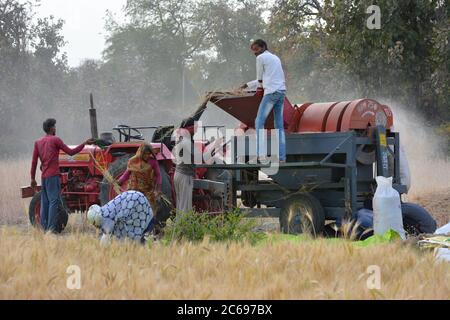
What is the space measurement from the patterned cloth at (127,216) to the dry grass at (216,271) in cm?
48

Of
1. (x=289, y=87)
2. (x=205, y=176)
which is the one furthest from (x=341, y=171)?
(x=289, y=87)

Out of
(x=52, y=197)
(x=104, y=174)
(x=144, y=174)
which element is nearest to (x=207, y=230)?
(x=144, y=174)

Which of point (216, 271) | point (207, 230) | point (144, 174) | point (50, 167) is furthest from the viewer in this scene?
point (50, 167)

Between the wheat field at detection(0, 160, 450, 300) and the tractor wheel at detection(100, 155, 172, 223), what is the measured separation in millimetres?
3102

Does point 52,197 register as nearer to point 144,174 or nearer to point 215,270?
point 144,174

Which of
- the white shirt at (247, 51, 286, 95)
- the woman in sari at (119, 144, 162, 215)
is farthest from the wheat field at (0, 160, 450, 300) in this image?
the white shirt at (247, 51, 286, 95)

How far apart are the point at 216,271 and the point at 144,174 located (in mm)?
3902

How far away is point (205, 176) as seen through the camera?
13.3m

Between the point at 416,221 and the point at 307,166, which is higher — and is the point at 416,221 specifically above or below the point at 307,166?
below

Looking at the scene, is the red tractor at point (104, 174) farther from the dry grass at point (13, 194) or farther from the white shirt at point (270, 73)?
the white shirt at point (270, 73)

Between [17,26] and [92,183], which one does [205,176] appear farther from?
[17,26]

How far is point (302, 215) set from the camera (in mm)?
11555

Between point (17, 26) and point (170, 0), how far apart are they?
20.0m

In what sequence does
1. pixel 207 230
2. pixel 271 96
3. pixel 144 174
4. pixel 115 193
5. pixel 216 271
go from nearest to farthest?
1. pixel 216 271
2. pixel 207 230
3. pixel 144 174
4. pixel 271 96
5. pixel 115 193
